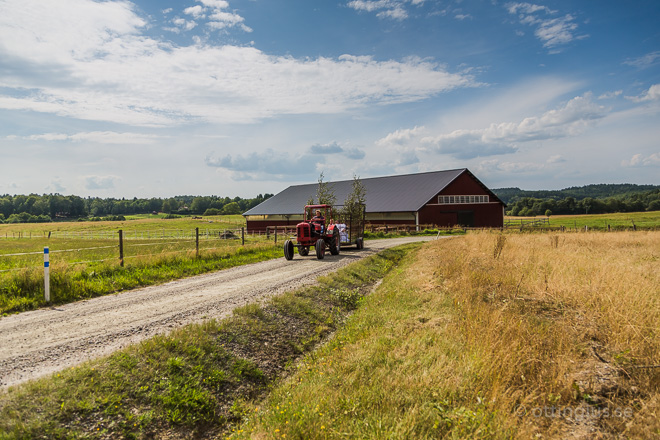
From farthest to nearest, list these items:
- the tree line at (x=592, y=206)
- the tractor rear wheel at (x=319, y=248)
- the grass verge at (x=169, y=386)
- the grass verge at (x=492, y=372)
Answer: the tree line at (x=592, y=206), the tractor rear wheel at (x=319, y=248), the grass verge at (x=169, y=386), the grass verge at (x=492, y=372)

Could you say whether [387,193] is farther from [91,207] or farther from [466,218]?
[91,207]

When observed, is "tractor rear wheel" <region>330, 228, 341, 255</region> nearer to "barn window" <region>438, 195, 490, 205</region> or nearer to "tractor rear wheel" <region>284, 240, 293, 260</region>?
"tractor rear wheel" <region>284, 240, 293, 260</region>

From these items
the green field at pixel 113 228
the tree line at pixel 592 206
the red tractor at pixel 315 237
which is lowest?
the green field at pixel 113 228

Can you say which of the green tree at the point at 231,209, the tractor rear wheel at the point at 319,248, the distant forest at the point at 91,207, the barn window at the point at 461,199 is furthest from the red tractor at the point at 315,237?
the green tree at the point at 231,209

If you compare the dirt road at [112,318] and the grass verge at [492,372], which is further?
the dirt road at [112,318]

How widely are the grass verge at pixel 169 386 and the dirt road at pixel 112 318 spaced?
2.27ft

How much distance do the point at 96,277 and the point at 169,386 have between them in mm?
8131

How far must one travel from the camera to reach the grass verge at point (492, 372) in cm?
408

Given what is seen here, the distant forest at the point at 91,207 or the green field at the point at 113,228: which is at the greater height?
the distant forest at the point at 91,207

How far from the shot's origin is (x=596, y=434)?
3.93m

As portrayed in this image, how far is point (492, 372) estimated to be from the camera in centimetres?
482

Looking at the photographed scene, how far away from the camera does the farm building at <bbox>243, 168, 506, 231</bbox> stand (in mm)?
41906

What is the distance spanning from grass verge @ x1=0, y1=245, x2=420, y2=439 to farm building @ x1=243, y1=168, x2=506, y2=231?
34896 mm

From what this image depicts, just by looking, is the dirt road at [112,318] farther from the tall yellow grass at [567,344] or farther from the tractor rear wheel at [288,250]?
the tall yellow grass at [567,344]
